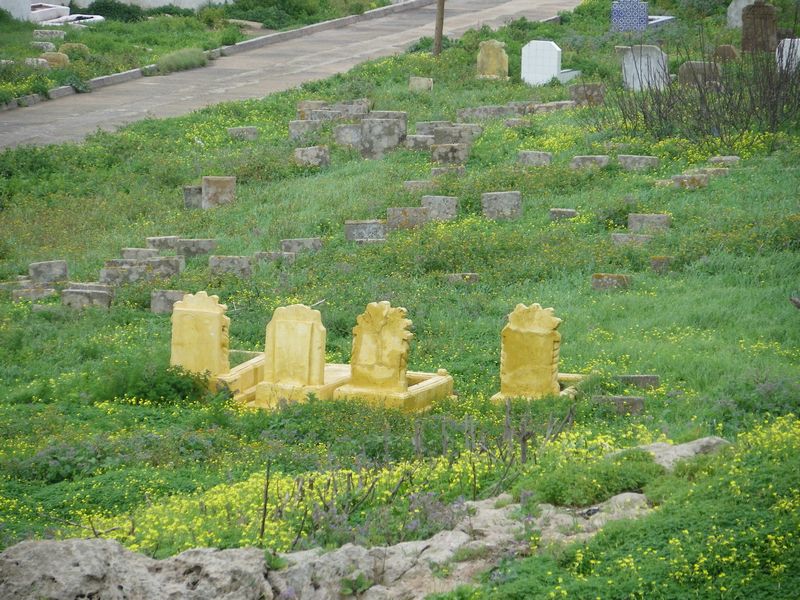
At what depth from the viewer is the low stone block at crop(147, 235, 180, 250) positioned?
20922mm

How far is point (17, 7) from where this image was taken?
129 feet

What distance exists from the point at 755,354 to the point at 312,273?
6.95m

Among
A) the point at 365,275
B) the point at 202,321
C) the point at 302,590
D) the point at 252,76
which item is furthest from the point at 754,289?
the point at 252,76

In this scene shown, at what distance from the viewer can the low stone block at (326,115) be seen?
28.0m

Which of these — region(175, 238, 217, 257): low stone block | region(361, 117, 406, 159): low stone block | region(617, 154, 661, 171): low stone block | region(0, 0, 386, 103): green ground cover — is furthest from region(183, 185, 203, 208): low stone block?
region(0, 0, 386, 103): green ground cover

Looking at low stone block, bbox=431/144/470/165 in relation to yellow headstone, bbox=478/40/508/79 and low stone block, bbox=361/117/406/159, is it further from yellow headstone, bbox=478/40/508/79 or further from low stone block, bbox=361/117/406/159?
yellow headstone, bbox=478/40/508/79

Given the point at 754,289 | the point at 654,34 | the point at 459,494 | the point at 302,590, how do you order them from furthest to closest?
the point at 654,34
the point at 754,289
the point at 459,494
the point at 302,590

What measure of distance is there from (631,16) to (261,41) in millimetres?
10269

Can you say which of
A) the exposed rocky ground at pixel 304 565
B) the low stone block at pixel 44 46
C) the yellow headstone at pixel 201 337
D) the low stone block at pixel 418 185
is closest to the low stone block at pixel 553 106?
the low stone block at pixel 418 185

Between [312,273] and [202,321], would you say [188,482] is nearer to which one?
[202,321]

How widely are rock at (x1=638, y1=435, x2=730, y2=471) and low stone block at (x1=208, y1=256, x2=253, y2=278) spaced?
9.67 m

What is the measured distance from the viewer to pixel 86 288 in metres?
18.9

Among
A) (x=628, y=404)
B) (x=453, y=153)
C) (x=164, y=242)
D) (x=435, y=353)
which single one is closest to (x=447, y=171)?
(x=453, y=153)

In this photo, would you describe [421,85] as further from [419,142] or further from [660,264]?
[660,264]
